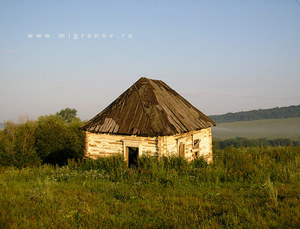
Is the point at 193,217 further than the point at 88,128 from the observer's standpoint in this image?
No

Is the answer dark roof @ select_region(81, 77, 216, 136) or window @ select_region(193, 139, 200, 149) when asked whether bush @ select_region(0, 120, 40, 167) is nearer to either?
dark roof @ select_region(81, 77, 216, 136)

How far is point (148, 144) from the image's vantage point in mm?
12477

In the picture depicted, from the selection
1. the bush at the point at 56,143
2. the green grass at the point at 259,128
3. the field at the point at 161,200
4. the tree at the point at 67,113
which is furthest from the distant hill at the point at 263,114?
A: the field at the point at 161,200

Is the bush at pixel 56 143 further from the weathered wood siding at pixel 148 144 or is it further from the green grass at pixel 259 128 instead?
the green grass at pixel 259 128

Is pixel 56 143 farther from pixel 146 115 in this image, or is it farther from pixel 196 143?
pixel 196 143

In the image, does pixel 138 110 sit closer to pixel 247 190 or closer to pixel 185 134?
pixel 185 134

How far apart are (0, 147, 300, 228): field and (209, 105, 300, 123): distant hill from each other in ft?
378

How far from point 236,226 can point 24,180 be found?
9.20 m

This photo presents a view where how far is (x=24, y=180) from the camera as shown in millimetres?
10492

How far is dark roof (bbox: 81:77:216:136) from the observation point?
12.6 m

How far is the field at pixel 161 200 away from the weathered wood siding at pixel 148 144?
173cm

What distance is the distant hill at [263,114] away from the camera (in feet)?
391

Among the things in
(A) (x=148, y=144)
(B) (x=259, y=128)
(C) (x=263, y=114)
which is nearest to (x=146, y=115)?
(A) (x=148, y=144)

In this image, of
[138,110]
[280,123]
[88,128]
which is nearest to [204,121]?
[138,110]
